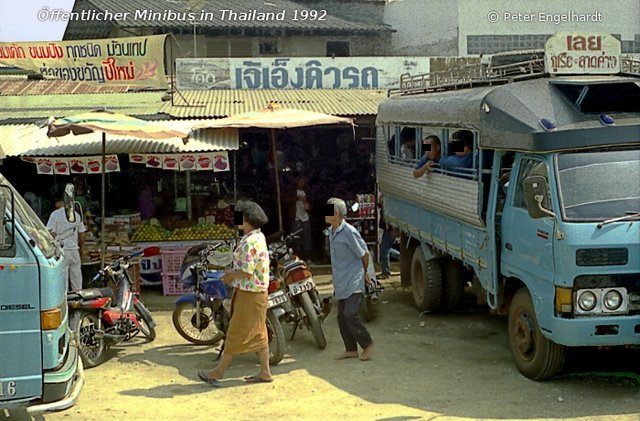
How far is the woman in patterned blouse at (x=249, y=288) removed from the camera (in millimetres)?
6953

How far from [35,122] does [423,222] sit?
6.85 meters

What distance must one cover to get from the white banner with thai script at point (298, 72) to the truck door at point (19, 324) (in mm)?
10700

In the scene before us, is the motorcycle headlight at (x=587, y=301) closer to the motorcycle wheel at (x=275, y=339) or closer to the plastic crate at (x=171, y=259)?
the motorcycle wheel at (x=275, y=339)

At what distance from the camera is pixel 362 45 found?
2452 cm

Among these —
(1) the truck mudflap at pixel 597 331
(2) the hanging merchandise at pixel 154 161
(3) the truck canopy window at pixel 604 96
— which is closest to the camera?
(1) the truck mudflap at pixel 597 331

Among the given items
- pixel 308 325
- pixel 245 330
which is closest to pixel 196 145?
pixel 308 325

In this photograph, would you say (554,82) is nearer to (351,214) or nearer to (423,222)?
(423,222)

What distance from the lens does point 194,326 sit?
866 cm

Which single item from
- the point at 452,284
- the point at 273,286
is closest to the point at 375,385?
the point at 273,286

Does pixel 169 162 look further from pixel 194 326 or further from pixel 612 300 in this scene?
pixel 612 300

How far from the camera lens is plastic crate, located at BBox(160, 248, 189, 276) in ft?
38.9

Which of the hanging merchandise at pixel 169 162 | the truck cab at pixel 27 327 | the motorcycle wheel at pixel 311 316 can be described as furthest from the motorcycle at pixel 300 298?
the hanging merchandise at pixel 169 162

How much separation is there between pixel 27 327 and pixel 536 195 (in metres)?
3.94

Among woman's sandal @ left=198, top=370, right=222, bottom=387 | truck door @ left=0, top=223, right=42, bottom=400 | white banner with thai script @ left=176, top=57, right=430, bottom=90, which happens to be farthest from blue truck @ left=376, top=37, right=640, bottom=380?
white banner with thai script @ left=176, top=57, right=430, bottom=90
